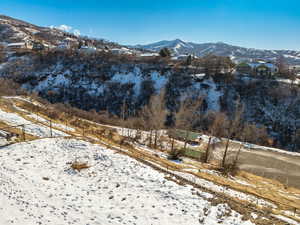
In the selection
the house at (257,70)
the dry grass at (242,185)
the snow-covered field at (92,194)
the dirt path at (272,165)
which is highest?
the house at (257,70)

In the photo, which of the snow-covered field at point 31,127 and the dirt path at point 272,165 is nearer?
the snow-covered field at point 31,127

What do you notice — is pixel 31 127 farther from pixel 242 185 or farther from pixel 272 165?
pixel 272 165

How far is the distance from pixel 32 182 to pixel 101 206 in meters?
3.91

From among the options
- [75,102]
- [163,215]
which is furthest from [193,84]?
[163,215]

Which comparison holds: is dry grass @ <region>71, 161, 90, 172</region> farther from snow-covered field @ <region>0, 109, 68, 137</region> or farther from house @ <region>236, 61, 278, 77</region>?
house @ <region>236, 61, 278, 77</region>

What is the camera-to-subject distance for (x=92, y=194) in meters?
9.59

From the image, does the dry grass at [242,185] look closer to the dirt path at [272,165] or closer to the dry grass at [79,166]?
the dry grass at [79,166]

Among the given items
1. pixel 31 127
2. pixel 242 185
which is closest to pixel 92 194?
pixel 31 127

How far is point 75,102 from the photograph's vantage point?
55.5 meters

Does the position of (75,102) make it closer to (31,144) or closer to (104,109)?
(104,109)

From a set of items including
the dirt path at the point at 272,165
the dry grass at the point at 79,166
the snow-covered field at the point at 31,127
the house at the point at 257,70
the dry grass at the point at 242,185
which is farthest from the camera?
the house at the point at 257,70

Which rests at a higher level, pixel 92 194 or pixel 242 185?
pixel 92 194

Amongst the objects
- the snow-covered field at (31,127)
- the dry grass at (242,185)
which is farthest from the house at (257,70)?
the snow-covered field at (31,127)

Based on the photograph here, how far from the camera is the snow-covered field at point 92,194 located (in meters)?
7.88
